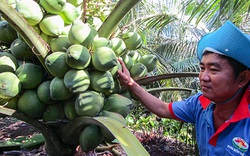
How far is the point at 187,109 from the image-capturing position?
1.67 meters

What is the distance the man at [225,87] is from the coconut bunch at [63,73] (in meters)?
0.22

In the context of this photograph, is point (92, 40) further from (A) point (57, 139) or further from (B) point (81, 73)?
(A) point (57, 139)

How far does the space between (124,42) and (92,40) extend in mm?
343

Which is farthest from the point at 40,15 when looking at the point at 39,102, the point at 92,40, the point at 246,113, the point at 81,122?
the point at 246,113

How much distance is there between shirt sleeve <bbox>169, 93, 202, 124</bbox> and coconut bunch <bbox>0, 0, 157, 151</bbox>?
450 mm

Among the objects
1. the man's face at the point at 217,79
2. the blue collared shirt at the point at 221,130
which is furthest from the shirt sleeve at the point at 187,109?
the man's face at the point at 217,79

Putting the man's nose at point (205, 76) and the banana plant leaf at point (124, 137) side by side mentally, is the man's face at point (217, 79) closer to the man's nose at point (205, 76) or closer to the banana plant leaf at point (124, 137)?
the man's nose at point (205, 76)

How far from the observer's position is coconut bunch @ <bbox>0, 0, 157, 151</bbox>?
3.94 ft

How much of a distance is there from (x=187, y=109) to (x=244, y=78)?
467 millimetres

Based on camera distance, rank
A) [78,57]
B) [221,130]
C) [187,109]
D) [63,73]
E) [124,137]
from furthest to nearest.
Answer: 1. [187,109]
2. [221,130]
3. [63,73]
4. [78,57]
5. [124,137]

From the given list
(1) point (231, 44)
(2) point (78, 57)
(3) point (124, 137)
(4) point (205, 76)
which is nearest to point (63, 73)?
(2) point (78, 57)

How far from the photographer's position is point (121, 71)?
1.47 m

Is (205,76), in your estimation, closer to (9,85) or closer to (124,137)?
(124,137)

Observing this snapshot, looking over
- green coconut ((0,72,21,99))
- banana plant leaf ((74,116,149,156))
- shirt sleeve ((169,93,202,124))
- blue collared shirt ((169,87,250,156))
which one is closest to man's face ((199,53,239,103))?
blue collared shirt ((169,87,250,156))
